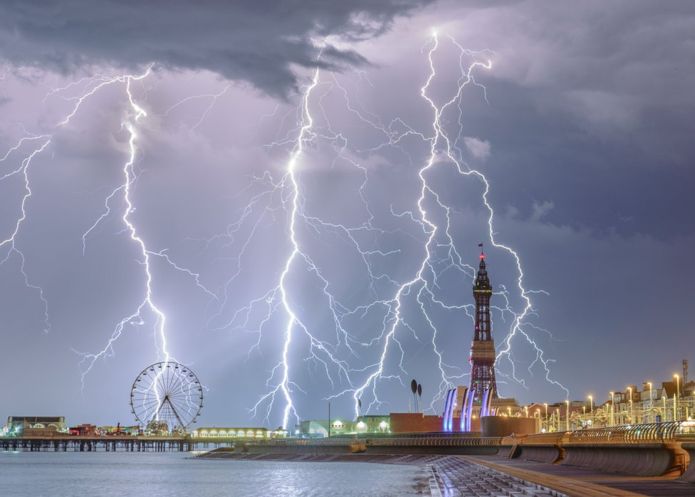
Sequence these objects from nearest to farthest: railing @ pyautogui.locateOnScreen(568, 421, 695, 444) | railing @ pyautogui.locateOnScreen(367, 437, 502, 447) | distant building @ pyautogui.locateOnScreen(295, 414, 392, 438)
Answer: railing @ pyautogui.locateOnScreen(568, 421, 695, 444)
railing @ pyautogui.locateOnScreen(367, 437, 502, 447)
distant building @ pyautogui.locateOnScreen(295, 414, 392, 438)

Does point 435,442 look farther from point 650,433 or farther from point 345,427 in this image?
point 650,433

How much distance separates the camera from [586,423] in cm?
10900

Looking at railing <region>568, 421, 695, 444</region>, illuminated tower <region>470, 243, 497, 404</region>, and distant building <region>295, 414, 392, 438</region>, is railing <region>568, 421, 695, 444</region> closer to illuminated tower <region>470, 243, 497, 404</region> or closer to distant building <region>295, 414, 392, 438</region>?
distant building <region>295, 414, 392, 438</region>

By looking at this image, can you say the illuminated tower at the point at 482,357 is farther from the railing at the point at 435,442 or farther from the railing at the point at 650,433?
the railing at the point at 650,433

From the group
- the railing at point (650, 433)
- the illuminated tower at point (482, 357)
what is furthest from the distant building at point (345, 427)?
the railing at point (650, 433)

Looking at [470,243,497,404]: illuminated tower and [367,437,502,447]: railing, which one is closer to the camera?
[367,437,502,447]: railing

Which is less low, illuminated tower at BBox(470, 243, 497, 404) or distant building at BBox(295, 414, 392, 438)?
illuminated tower at BBox(470, 243, 497, 404)

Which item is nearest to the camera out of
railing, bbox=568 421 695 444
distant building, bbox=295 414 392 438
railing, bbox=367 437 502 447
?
railing, bbox=568 421 695 444

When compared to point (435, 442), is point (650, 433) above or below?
above

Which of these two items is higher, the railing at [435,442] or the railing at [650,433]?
the railing at [650,433]

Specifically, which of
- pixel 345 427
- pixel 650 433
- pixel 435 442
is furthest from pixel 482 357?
pixel 650 433

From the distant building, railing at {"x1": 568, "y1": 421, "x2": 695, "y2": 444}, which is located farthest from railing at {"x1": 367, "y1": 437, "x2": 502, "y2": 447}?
railing at {"x1": 568, "y1": 421, "x2": 695, "y2": 444}

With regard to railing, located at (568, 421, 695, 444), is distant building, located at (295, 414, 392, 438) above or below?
below

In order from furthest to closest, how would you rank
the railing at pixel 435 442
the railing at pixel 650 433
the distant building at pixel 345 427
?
the distant building at pixel 345 427
the railing at pixel 435 442
the railing at pixel 650 433
